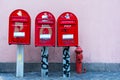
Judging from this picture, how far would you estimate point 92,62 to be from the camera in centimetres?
793

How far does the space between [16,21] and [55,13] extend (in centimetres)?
136

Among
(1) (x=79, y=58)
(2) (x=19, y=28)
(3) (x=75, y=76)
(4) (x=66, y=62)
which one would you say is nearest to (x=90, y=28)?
(1) (x=79, y=58)

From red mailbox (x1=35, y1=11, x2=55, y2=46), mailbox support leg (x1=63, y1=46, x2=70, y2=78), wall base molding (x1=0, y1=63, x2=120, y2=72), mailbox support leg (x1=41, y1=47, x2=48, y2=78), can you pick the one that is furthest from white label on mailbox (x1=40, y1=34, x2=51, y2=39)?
wall base molding (x1=0, y1=63, x2=120, y2=72)

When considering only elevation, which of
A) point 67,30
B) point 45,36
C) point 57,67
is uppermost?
point 67,30

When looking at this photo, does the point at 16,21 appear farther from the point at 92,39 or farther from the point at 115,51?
the point at 115,51

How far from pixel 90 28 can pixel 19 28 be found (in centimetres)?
203

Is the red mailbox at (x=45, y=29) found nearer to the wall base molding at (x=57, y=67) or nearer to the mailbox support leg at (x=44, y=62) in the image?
the mailbox support leg at (x=44, y=62)

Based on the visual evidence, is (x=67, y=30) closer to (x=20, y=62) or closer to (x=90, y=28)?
(x=90, y=28)

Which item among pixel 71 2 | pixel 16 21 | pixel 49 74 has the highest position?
pixel 71 2

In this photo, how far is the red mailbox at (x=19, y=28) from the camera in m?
6.89

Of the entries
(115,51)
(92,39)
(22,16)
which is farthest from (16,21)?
(115,51)

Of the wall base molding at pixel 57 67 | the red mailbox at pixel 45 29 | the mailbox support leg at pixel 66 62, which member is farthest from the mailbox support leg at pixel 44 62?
the wall base molding at pixel 57 67

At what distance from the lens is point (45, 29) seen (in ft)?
22.7

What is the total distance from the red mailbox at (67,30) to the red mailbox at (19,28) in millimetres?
748
